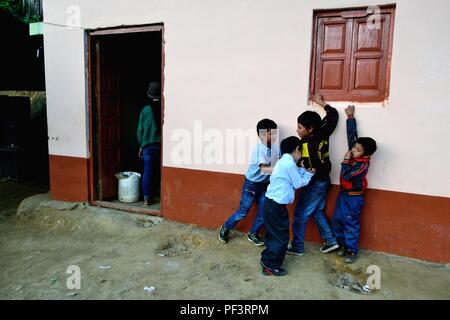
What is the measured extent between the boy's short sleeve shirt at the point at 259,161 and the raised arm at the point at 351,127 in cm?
80

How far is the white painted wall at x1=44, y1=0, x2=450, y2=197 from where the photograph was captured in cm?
371

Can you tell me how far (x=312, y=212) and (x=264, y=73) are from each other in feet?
5.46

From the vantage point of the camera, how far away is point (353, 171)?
12.6 feet

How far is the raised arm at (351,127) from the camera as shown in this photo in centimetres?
394

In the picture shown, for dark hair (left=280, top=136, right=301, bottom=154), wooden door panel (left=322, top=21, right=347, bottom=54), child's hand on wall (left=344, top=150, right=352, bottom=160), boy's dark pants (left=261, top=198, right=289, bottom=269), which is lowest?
boy's dark pants (left=261, top=198, right=289, bottom=269)

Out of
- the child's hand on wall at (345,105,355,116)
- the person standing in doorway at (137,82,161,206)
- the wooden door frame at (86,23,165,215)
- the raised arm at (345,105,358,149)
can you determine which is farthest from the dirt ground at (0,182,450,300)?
the child's hand on wall at (345,105,355,116)

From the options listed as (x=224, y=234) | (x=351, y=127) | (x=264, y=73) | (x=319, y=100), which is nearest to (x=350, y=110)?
(x=351, y=127)

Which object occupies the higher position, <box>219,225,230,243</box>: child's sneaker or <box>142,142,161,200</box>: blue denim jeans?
<box>142,142,161,200</box>: blue denim jeans

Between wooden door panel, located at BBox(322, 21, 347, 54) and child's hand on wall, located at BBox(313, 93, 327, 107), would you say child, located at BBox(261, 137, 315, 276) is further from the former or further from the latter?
wooden door panel, located at BBox(322, 21, 347, 54)

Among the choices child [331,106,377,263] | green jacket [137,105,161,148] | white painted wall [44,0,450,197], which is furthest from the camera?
green jacket [137,105,161,148]

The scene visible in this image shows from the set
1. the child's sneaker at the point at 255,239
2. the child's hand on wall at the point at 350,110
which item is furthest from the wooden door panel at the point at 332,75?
the child's sneaker at the point at 255,239

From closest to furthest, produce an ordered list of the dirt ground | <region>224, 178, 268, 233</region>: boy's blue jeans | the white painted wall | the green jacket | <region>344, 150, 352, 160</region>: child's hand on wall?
the dirt ground < the white painted wall < <region>344, 150, 352, 160</region>: child's hand on wall < <region>224, 178, 268, 233</region>: boy's blue jeans < the green jacket

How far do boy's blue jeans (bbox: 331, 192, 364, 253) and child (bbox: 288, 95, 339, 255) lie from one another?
0.17m

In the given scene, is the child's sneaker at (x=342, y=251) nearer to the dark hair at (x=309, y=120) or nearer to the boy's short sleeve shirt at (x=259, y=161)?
the boy's short sleeve shirt at (x=259, y=161)
